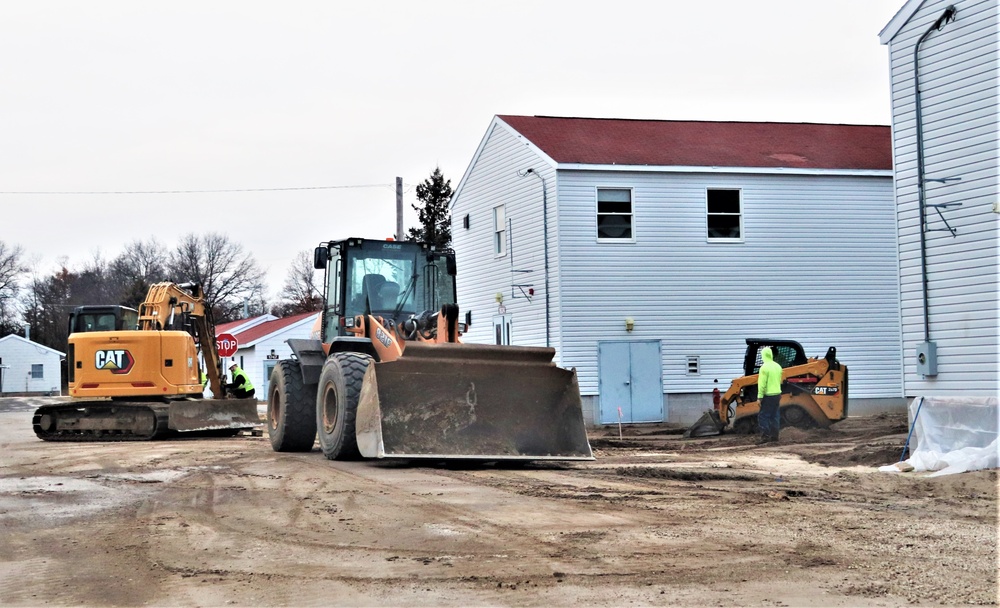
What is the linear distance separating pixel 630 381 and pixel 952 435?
38.6 ft

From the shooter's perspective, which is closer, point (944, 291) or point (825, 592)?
point (825, 592)

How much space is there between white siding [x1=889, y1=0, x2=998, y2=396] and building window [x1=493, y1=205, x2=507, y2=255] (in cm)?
1329

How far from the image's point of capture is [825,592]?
261 inches

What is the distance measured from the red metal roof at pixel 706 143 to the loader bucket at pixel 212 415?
351 inches

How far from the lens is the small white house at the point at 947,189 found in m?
14.8

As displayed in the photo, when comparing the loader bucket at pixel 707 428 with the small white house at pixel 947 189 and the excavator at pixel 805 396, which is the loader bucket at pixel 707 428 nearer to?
the excavator at pixel 805 396

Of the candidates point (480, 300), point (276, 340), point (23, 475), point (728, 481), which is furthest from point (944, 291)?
point (276, 340)

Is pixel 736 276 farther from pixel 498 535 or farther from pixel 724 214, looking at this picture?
pixel 498 535

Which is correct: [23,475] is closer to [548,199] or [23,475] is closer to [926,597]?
[926,597]

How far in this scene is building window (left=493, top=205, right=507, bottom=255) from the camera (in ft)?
93.5

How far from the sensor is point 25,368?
251ft

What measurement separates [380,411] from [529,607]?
7.35 meters

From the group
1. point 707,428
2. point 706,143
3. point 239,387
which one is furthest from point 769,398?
point 239,387

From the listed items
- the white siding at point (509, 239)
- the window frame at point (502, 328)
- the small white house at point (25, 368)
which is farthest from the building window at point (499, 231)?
the small white house at point (25, 368)
